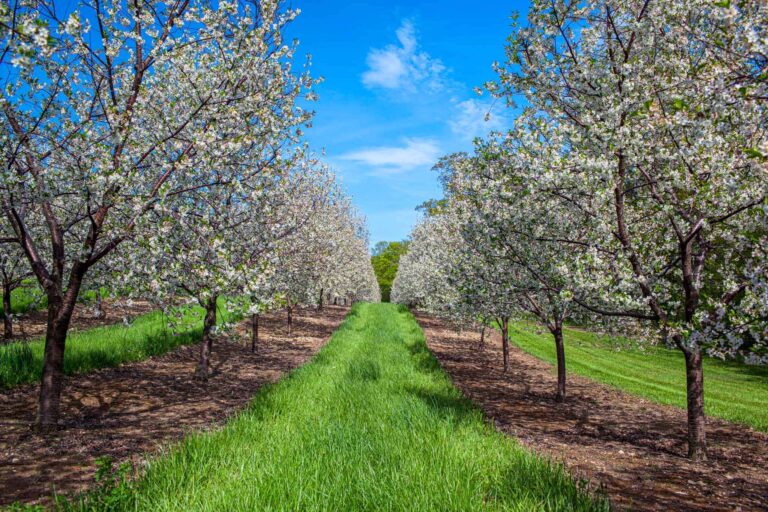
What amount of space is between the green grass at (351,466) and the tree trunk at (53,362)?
117 inches

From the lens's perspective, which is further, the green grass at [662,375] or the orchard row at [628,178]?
the green grass at [662,375]

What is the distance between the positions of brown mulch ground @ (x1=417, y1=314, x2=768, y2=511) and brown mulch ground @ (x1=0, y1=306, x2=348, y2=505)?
564 cm

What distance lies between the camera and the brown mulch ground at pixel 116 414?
5.68m

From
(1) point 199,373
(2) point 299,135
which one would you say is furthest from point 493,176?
(1) point 199,373

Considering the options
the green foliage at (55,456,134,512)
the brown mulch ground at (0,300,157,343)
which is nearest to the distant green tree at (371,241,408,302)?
the brown mulch ground at (0,300,157,343)

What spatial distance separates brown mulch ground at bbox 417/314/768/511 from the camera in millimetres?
5773

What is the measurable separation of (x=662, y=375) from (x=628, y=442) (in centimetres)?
1336

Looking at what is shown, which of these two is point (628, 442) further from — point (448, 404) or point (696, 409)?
point (448, 404)

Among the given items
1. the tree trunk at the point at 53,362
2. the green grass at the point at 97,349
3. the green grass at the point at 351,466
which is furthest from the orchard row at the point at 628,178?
the tree trunk at the point at 53,362

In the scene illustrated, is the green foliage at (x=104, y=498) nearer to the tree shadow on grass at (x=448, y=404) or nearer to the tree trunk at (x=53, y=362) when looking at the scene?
the tree trunk at (x=53, y=362)

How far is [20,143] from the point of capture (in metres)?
6.45

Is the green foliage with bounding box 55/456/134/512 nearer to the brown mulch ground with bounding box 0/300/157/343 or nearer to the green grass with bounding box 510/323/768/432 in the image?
the green grass with bounding box 510/323/768/432

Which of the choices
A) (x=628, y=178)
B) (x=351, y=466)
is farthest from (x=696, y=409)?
(x=351, y=466)

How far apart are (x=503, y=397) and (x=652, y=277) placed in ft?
18.4
